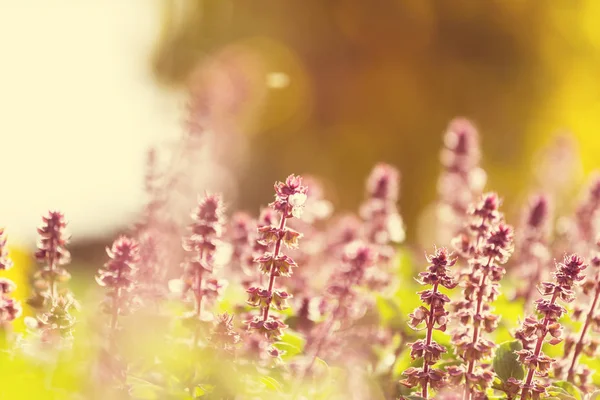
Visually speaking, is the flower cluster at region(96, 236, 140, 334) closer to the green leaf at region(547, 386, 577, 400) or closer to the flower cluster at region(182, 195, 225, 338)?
the flower cluster at region(182, 195, 225, 338)

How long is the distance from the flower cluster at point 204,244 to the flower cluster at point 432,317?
360 mm

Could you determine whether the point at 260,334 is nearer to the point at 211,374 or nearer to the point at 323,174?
the point at 211,374

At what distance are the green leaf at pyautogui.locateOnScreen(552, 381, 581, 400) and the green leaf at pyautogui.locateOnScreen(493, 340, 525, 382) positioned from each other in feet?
0.22

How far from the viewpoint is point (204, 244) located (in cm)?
117

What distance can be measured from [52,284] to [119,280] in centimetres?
20

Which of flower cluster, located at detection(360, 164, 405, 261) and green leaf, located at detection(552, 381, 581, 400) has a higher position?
flower cluster, located at detection(360, 164, 405, 261)

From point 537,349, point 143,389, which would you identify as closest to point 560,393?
point 537,349

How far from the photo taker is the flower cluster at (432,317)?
106 cm

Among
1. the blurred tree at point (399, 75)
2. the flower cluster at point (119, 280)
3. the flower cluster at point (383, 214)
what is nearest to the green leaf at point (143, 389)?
the flower cluster at point (119, 280)

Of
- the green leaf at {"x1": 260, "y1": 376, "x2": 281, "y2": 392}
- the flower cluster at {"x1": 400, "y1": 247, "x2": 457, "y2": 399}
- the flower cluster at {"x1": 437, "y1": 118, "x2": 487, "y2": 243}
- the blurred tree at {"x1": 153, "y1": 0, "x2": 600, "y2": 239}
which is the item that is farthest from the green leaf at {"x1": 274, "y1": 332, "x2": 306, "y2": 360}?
the blurred tree at {"x1": 153, "y1": 0, "x2": 600, "y2": 239}

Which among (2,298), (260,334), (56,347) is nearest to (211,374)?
(260,334)

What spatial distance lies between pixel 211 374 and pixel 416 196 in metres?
7.11

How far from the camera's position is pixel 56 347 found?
3.57ft

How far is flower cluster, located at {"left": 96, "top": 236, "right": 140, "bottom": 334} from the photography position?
1089 millimetres
